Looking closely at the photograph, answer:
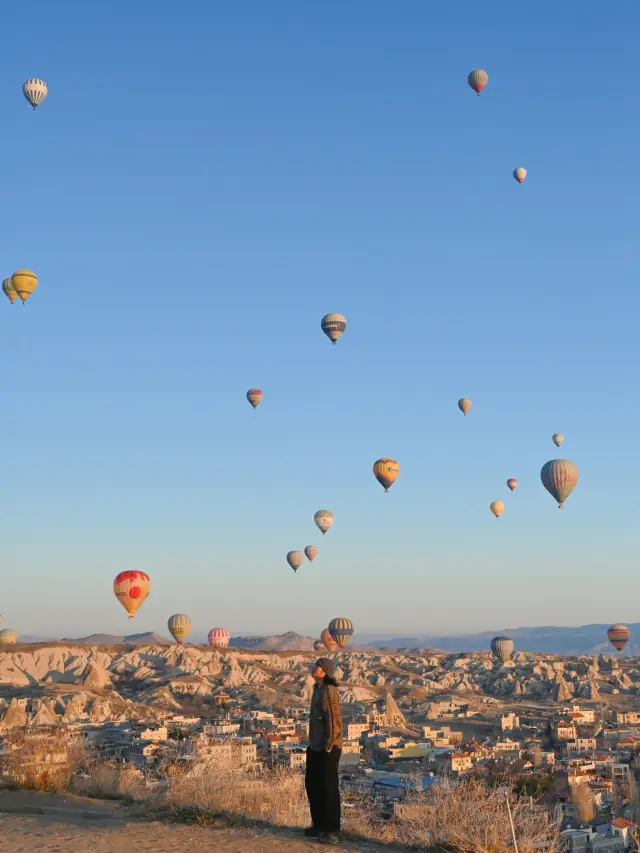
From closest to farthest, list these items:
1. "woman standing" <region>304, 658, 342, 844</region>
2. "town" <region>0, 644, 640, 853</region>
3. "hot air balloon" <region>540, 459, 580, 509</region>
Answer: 1. "woman standing" <region>304, 658, 342, 844</region>
2. "town" <region>0, 644, 640, 853</region>
3. "hot air balloon" <region>540, 459, 580, 509</region>

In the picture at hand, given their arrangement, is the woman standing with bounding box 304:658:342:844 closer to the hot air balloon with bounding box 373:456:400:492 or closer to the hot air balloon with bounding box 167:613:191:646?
the hot air balloon with bounding box 373:456:400:492

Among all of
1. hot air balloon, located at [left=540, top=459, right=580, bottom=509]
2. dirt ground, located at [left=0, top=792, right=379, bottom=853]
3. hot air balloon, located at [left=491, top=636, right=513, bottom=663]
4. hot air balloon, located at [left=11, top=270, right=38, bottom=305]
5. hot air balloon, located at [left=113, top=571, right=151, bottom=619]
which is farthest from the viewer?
hot air balloon, located at [left=491, top=636, right=513, bottom=663]

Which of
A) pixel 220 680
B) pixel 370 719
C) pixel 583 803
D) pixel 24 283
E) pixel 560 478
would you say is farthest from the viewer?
pixel 220 680

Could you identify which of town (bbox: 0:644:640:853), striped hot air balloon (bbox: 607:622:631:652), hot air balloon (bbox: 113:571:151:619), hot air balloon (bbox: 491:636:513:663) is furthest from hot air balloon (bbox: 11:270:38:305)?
hot air balloon (bbox: 491:636:513:663)

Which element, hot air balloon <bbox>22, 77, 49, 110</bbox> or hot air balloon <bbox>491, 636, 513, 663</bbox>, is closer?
hot air balloon <bbox>22, 77, 49, 110</bbox>

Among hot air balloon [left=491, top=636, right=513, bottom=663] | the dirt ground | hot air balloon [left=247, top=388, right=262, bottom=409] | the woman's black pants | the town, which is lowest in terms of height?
the town

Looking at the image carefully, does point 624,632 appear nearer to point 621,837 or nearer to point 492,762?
point 492,762

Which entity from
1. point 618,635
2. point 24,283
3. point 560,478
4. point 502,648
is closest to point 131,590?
point 24,283

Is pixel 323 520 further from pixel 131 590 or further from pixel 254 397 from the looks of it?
→ pixel 131 590
